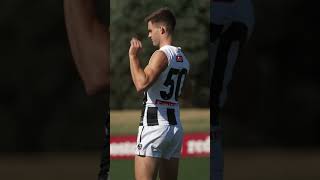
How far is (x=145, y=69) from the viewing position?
173 inches

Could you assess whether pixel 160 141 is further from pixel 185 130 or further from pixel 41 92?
pixel 41 92

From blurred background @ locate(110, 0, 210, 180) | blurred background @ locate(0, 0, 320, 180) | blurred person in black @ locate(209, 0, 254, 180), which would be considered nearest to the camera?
blurred background @ locate(110, 0, 210, 180)

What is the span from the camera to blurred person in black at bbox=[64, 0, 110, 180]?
4.40 meters

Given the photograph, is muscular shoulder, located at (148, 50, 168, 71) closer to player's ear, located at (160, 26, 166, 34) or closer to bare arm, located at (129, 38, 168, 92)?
bare arm, located at (129, 38, 168, 92)

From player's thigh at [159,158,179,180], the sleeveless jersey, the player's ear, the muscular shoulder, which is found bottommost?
player's thigh at [159,158,179,180]

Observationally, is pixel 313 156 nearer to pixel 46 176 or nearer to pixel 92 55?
pixel 46 176

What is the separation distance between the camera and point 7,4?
9.05 meters

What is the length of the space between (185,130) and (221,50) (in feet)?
1.95

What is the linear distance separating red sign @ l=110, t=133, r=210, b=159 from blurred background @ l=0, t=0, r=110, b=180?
451 centimetres

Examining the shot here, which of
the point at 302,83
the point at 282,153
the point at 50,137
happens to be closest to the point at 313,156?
the point at 282,153

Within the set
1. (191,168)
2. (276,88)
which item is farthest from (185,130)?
(276,88)

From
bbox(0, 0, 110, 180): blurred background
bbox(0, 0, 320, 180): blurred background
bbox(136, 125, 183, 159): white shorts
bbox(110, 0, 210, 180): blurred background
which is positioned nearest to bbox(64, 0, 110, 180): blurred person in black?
bbox(110, 0, 210, 180): blurred background

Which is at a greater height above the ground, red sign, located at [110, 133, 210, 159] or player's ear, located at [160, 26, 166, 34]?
player's ear, located at [160, 26, 166, 34]

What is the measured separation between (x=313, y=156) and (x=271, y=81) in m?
1.17
